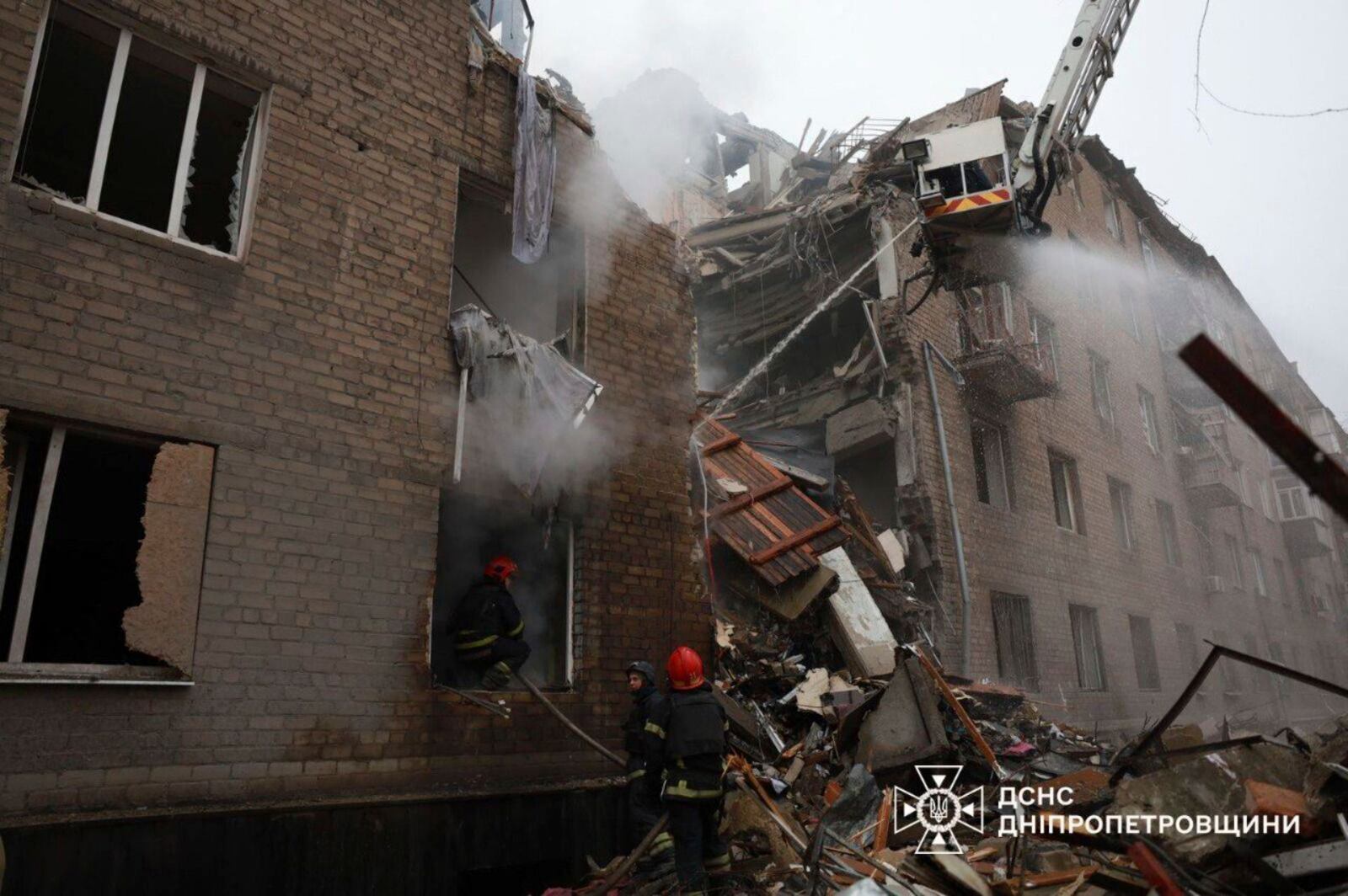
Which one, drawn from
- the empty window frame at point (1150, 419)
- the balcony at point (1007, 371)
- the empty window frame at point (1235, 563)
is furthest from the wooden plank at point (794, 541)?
the empty window frame at point (1235, 563)

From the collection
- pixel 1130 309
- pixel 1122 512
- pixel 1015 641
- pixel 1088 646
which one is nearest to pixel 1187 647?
pixel 1122 512

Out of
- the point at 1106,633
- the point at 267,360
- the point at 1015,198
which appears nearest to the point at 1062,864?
the point at 267,360

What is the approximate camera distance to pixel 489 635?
6.47m

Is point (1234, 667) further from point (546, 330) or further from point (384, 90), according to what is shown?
point (384, 90)

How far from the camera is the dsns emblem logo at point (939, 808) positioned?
589 centimetres

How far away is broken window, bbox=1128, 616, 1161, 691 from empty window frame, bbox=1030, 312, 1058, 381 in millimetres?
5245

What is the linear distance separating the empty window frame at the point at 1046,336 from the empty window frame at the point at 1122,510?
3113mm

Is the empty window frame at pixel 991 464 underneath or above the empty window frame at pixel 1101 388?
underneath

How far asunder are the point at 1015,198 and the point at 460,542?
24.8ft

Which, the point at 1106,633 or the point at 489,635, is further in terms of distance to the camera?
the point at 1106,633

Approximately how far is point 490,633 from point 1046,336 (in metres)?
13.7

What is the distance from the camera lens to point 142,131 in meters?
6.38

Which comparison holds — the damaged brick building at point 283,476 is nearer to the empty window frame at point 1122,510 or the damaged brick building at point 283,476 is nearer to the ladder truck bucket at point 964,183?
the ladder truck bucket at point 964,183

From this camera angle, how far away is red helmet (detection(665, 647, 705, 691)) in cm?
552
